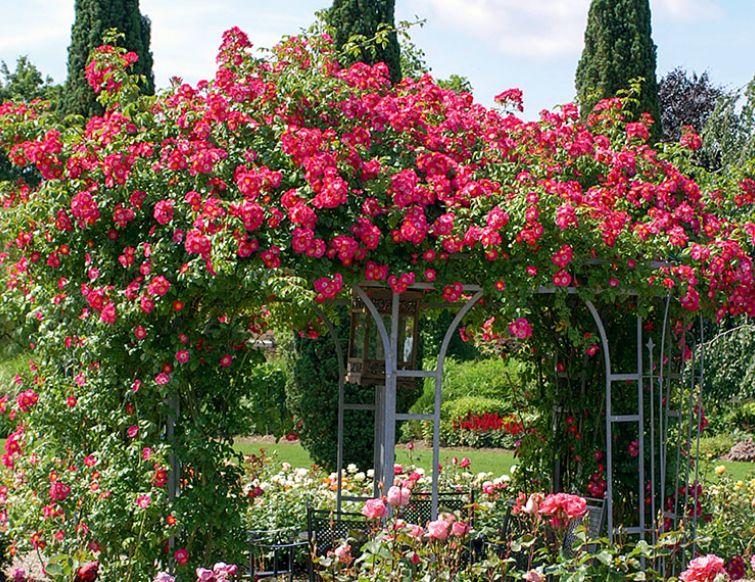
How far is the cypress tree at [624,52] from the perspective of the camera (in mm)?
12008

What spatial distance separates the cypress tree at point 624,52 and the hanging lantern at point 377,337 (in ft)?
23.9

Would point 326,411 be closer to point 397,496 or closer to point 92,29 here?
point 397,496

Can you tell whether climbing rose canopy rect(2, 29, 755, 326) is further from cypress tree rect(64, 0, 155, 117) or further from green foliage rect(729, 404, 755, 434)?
cypress tree rect(64, 0, 155, 117)

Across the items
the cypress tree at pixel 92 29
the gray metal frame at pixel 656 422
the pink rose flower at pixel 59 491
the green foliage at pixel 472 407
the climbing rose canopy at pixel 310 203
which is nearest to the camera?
the climbing rose canopy at pixel 310 203

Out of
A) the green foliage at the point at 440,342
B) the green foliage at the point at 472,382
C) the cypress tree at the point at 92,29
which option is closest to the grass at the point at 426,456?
the green foliage at the point at 472,382

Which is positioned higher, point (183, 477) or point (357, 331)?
point (357, 331)

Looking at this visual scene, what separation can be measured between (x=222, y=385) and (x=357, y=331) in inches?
45.2

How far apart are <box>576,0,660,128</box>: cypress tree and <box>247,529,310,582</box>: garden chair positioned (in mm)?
7463

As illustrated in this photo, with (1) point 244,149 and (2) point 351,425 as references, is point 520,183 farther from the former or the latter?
(2) point 351,425

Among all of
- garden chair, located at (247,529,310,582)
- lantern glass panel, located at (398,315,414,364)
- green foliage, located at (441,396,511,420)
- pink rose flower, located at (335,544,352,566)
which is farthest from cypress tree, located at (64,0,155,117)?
pink rose flower, located at (335,544,352,566)

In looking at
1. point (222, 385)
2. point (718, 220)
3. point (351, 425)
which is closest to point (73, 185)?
point (222, 385)

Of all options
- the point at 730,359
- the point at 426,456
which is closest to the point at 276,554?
the point at 730,359

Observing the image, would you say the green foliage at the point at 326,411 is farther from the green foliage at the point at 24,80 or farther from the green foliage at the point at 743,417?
the green foliage at the point at 24,80

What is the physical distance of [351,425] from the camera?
29.9 feet
